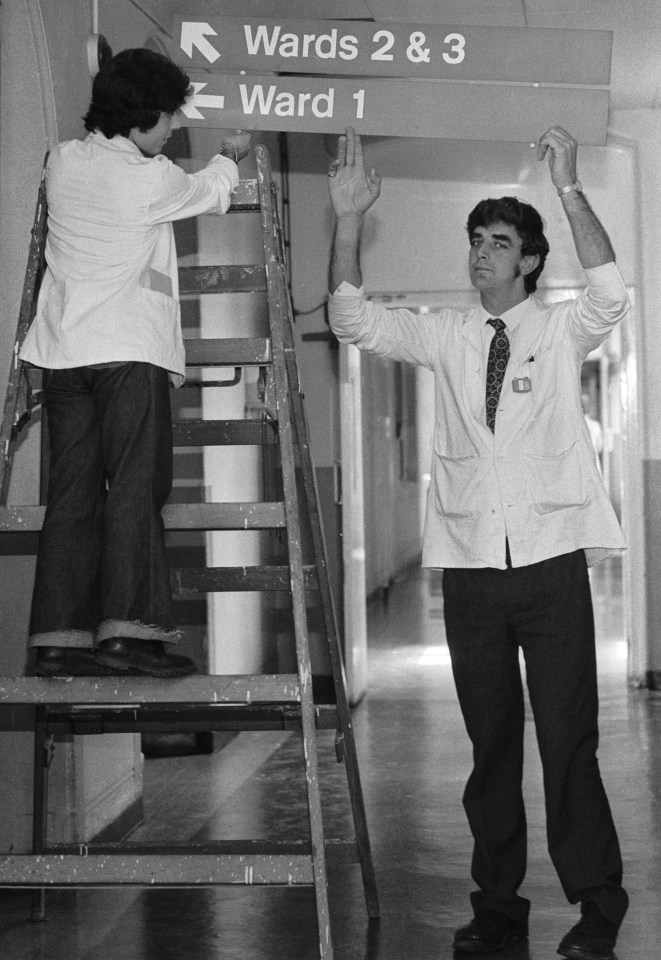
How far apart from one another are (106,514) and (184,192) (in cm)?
68

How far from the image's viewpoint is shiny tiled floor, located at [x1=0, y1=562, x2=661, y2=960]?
321 cm

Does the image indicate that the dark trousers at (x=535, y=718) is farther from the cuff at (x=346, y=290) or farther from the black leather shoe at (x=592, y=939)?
the cuff at (x=346, y=290)

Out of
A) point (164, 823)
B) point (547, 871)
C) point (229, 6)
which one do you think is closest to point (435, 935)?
point (547, 871)

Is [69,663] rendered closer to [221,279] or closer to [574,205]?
[221,279]

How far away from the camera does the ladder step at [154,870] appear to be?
230 cm

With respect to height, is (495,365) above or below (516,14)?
below

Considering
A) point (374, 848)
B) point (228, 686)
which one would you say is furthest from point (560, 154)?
point (374, 848)

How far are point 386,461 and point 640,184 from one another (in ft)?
23.4

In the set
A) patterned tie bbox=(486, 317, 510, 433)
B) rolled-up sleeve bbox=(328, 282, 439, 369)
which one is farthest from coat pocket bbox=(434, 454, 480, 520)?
rolled-up sleeve bbox=(328, 282, 439, 369)

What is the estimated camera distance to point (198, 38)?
10.4ft

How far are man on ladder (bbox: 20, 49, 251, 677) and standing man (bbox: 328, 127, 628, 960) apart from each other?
65cm

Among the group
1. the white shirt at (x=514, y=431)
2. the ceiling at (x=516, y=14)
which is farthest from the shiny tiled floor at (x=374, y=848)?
the ceiling at (x=516, y=14)

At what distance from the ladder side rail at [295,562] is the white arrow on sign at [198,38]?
1.54ft

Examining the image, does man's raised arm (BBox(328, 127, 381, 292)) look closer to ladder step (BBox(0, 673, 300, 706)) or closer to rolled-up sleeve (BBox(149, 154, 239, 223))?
rolled-up sleeve (BBox(149, 154, 239, 223))
